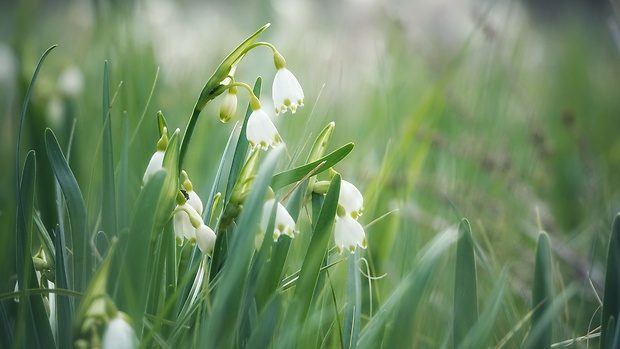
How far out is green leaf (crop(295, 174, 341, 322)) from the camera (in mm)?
646

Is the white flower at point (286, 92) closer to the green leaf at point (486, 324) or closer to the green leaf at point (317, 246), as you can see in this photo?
the green leaf at point (317, 246)

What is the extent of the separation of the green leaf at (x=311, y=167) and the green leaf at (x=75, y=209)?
205 millimetres

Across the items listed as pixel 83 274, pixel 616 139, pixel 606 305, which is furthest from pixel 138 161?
pixel 616 139

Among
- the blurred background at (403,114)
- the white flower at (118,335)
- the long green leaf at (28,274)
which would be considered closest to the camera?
the white flower at (118,335)

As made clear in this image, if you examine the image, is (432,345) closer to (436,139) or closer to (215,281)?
(215,281)

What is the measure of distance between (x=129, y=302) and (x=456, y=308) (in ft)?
1.17

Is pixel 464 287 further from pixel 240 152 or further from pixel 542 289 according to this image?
pixel 240 152

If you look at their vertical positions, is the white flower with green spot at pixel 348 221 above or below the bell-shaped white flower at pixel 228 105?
below

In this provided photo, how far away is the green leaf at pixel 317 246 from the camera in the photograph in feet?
2.12

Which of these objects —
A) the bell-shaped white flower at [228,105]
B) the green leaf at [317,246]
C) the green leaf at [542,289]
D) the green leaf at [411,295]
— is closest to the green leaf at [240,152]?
the bell-shaped white flower at [228,105]

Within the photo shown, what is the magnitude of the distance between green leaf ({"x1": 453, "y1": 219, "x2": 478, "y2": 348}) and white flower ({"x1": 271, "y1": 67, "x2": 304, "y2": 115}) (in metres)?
0.22

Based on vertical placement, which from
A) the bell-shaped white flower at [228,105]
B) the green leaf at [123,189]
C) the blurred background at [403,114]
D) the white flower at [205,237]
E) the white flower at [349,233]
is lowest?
the blurred background at [403,114]

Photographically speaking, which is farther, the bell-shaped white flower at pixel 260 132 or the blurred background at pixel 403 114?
the blurred background at pixel 403 114

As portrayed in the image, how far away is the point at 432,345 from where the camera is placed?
887 millimetres
